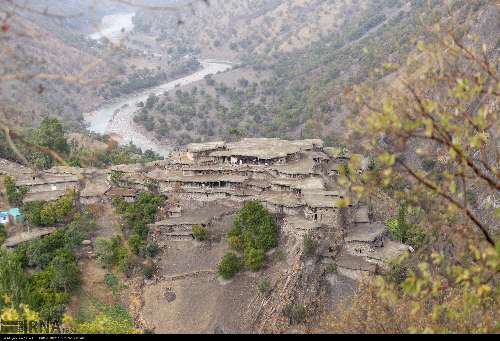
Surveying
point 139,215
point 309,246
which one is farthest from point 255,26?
point 309,246

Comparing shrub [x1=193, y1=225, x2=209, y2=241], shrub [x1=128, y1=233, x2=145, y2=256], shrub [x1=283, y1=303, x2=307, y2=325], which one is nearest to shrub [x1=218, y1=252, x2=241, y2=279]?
shrub [x1=193, y1=225, x2=209, y2=241]

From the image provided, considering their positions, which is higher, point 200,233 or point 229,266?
point 200,233

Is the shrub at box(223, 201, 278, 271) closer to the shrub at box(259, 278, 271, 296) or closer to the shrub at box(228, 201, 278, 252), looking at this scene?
the shrub at box(228, 201, 278, 252)

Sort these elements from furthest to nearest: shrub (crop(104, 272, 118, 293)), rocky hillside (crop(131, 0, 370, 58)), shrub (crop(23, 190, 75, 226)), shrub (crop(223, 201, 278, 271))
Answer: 1. rocky hillside (crop(131, 0, 370, 58))
2. shrub (crop(23, 190, 75, 226))
3. shrub (crop(104, 272, 118, 293))
4. shrub (crop(223, 201, 278, 271))

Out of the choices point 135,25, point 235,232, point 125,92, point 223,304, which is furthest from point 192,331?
point 135,25

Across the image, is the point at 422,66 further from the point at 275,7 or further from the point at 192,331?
the point at 275,7

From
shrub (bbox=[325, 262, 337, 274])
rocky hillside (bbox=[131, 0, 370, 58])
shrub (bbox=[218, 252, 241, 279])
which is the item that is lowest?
shrub (bbox=[325, 262, 337, 274])

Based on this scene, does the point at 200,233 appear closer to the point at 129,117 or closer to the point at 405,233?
the point at 405,233
